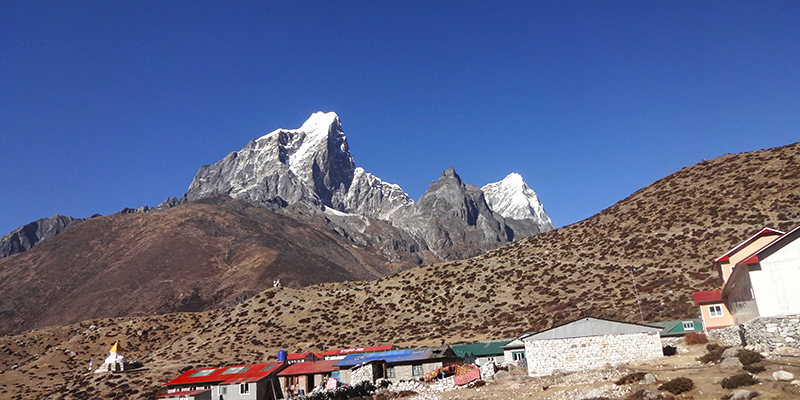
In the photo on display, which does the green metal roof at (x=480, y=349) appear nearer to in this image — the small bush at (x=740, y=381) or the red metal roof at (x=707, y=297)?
the red metal roof at (x=707, y=297)

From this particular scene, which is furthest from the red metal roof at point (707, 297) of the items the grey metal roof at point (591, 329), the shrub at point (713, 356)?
the shrub at point (713, 356)

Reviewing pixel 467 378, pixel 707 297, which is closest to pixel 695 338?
pixel 707 297

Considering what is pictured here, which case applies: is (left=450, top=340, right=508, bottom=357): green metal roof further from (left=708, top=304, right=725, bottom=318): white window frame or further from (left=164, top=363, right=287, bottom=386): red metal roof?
(left=164, top=363, right=287, bottom=386): red metal roof

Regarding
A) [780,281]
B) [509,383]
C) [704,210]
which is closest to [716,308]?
[780,281]

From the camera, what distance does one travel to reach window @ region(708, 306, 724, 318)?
33.5 m

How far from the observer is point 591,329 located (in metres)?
30.2

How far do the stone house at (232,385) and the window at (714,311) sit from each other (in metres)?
31.2

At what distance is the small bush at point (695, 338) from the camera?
31266mm

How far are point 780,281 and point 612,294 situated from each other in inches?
1212

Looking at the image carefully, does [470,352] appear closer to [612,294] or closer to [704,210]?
[612,294]

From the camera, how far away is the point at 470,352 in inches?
1599

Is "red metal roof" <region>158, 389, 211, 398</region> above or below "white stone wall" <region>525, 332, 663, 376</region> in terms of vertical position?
below

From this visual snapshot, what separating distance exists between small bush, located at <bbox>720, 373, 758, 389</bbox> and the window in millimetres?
15172

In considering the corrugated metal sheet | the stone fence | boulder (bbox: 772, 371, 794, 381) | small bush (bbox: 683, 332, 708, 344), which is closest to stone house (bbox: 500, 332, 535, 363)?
the corrugated metal sheet
